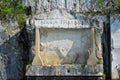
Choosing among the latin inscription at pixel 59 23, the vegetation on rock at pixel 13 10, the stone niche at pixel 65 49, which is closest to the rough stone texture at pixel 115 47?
the stone niche at pixel 65 49

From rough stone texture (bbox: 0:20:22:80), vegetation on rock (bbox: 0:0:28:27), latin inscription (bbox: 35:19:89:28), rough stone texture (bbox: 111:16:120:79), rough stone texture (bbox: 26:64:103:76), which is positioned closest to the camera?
rough stone texture (bbox: 26:64:103:76)

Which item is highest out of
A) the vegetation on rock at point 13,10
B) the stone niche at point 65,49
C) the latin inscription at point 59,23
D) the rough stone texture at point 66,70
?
the vegetation on rock at point 13,10

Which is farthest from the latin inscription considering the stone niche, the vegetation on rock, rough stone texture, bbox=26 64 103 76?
rough stone texture, bbox=26 64 103 76

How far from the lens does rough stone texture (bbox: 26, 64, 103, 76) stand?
10.1 meters

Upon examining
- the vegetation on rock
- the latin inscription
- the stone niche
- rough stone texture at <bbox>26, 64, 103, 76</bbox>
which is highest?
the vegetation on rock

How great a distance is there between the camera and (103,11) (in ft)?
37.1

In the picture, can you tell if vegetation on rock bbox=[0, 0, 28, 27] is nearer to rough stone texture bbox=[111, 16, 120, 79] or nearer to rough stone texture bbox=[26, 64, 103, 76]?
rough stone texture bbox=[26, 64, 103, 76]

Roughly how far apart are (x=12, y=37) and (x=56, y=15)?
1.23 meters

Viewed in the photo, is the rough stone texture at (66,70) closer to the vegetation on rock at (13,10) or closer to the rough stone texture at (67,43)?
the rough stone texture at (67,43)

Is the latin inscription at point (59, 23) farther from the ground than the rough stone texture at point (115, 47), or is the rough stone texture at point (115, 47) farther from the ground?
the latin inscription at point (59, 23)

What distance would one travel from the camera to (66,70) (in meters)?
10.2

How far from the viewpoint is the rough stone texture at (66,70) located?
10109mm

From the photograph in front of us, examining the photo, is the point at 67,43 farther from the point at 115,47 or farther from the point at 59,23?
the point at 115,47

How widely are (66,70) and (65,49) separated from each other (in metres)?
0.89
